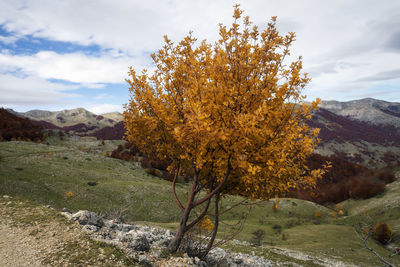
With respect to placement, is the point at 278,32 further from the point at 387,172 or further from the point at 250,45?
the point at 387,172

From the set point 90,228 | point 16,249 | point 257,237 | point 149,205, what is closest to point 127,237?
point 90,228

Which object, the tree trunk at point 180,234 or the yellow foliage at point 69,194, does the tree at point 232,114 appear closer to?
the tree trunk at point 180,234

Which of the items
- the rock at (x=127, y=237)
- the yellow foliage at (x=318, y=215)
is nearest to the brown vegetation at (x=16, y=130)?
the rock at (x=127, y=237)

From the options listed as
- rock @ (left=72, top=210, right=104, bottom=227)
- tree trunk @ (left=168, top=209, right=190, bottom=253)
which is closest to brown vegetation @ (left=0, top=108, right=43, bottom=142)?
rock @ (left=72, top=210, right=104, bottom=227)

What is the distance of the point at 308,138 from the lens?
8125mm

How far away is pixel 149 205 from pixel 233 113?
2265 cm

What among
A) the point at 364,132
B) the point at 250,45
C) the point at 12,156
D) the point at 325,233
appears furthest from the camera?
the point at 364,132

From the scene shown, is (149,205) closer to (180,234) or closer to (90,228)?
(90,228)

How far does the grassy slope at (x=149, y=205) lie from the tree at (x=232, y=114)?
10.5 m

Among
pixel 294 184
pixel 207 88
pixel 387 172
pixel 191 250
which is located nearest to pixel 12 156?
pixel 191 250

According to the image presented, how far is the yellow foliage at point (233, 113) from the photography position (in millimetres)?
7285

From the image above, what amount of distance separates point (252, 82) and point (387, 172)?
65498 mm

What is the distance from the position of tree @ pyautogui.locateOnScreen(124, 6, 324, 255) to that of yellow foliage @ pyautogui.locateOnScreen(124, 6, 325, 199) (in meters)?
0.04

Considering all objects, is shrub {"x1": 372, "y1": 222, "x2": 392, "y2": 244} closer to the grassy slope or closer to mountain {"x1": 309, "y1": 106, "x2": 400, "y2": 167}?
the grassy slope
